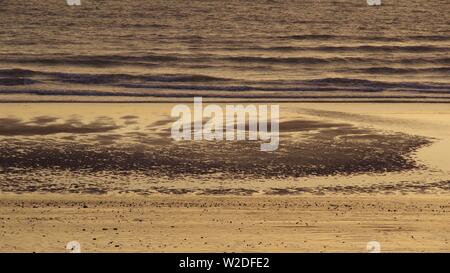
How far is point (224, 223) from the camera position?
8.26 meters

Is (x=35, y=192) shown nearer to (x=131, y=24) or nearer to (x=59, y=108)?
(x=59, y=108)

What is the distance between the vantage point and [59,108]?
16.2 meters

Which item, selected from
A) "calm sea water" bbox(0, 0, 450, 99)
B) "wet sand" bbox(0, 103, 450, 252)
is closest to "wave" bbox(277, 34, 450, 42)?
"calm sea water" bbox(0, 0, 450, 99)

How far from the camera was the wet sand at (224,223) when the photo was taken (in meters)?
7.56

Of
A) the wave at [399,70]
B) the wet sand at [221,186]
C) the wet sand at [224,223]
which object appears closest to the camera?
the wet sand at [224,223]

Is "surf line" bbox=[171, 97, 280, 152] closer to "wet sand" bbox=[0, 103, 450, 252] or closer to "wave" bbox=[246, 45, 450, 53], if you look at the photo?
"wet sand" bbox=[0, 103, 450, 252]

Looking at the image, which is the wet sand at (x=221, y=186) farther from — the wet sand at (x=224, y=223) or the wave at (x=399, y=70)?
the wave at (x=399, y=70)

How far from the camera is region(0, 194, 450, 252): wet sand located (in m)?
7.56

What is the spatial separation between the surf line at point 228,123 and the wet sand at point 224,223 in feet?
10.8

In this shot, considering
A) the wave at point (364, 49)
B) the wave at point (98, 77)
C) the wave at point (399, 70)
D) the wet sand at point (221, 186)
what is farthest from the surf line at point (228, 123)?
the wave at point (364, 49)

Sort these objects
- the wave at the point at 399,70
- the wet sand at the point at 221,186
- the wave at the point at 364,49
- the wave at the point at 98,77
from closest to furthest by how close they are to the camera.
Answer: the wet sand at the point at 221,186, the wave at the point at 98,77, the wave at the point at 399,70, the wave at the point at 364,49

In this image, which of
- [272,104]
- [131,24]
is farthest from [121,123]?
[131,24]

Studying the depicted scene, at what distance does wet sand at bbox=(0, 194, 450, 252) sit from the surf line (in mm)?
3287

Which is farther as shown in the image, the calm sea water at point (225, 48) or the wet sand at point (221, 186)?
the calm sea water at point (225, 48)
